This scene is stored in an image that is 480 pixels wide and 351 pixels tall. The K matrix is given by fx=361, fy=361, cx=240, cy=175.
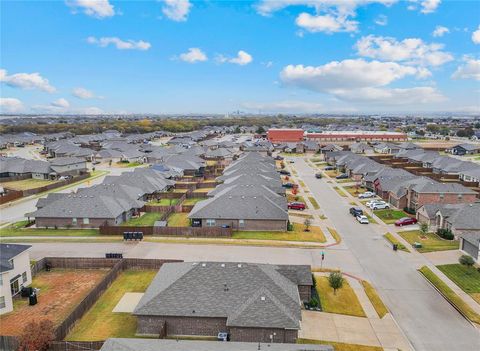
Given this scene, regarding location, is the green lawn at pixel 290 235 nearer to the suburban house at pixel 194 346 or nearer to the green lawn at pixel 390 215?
the green lawn at pixel 390 215

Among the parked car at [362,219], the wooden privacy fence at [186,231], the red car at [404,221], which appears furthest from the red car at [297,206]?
the wooden privacy fence at [186,231]

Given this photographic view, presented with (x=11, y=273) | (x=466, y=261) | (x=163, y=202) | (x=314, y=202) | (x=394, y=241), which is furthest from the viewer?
(x=163, y=202)

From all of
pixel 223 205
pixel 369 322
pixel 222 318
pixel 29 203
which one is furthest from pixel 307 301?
pixel 29 203

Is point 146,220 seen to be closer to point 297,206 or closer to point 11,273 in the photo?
point 11,273

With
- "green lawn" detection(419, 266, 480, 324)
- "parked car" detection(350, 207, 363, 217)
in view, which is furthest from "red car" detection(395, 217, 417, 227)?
"green lawn" detection(419, 266, 480, 324)

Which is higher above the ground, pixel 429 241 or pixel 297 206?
pixel 297 206

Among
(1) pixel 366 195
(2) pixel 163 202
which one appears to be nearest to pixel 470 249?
(1) pixel 366 195

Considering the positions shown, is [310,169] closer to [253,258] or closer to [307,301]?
[253,258]
